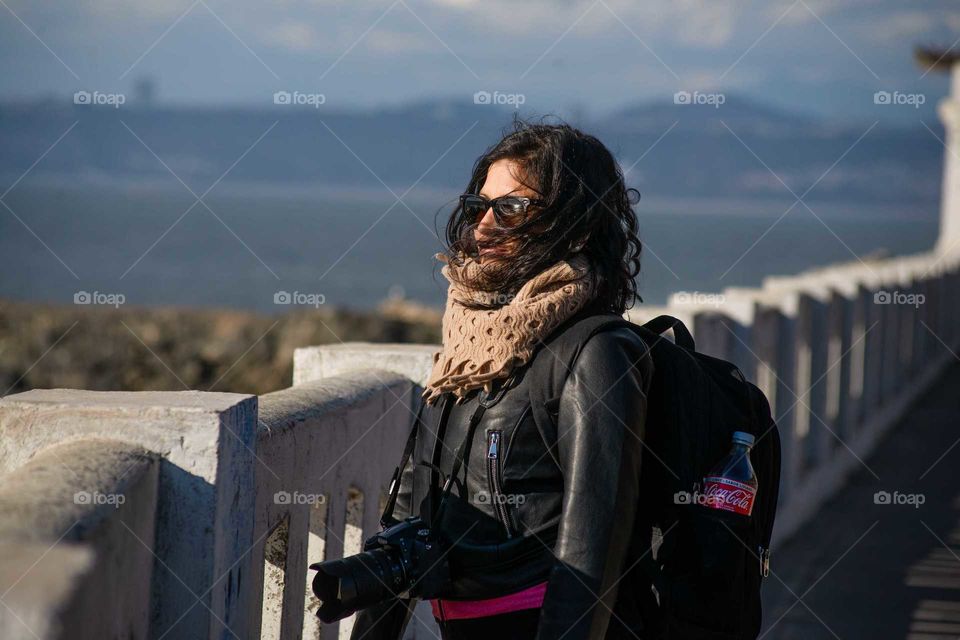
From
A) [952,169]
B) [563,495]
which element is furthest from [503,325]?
[952,169]

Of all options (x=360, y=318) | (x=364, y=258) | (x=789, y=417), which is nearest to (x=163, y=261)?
(x=364, y=258)

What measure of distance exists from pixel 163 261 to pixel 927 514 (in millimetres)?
120209

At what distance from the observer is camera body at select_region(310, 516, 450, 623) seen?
2549mm

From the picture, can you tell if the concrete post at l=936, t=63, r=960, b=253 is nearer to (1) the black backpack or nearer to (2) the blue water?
(1) the black backpack

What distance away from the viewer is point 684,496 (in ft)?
8.23

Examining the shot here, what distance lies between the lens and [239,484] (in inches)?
106

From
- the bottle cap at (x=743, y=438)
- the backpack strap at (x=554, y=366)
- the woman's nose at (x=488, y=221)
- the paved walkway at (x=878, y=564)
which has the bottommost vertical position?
the paved walkway at (x=878, y=564)

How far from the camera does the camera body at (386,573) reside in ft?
8.36

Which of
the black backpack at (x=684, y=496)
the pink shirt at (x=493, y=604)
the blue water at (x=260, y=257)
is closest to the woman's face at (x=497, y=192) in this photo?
the black backpack at (x=684, y=496)

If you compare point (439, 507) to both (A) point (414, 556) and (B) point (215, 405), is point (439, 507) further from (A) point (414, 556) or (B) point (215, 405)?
(B) point (215, 405)

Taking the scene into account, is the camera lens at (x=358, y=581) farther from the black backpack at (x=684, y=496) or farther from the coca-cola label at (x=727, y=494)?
the coca-cola label at (x=727, y=494)

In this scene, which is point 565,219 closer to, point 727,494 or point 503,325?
point 503,325

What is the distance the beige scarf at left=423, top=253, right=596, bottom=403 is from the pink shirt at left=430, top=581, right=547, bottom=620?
440 mm

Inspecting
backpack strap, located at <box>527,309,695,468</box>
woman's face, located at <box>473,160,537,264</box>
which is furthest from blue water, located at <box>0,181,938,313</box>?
backpack strap, located at <box>527,309,695,468</box>
